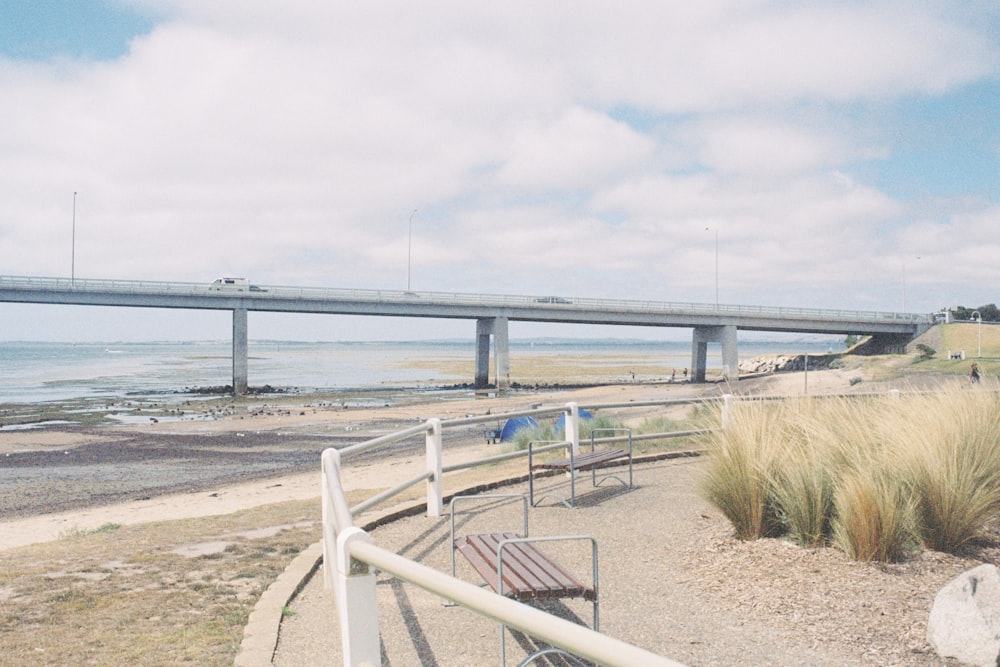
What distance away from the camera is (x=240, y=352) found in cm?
5297

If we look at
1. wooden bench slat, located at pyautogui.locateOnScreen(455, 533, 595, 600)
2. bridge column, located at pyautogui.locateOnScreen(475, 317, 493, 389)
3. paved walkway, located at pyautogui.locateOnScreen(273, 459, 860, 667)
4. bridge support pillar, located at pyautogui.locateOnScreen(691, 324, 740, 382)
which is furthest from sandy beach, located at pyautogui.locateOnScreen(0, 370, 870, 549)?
bridge support pillar, located at pyautogui.locateOnScreen(691, 324, 740, 382)

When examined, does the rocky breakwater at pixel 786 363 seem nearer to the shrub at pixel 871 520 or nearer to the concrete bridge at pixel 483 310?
the concrete bridge at pixel 483 310

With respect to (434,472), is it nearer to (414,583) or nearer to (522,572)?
(522,572)

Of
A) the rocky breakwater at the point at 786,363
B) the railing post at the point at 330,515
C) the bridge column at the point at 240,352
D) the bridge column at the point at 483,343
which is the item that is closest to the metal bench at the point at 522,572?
the railing post at the point at 330,515

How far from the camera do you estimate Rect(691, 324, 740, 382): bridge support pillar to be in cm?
6247

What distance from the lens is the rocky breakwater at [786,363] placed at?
226 ft

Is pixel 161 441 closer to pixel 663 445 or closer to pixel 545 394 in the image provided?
pixel 663 445

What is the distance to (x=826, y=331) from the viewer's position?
67562 millimetres

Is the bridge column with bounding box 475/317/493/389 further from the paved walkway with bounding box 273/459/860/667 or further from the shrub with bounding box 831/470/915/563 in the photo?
the shrub with bounding box 831/470/915/563

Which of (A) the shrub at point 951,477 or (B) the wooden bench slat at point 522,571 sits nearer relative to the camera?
(B) the wooden bench slat at point 522,571

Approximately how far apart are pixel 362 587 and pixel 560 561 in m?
3.97

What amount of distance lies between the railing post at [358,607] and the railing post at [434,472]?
552 cm

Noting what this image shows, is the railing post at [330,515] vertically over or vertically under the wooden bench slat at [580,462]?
over

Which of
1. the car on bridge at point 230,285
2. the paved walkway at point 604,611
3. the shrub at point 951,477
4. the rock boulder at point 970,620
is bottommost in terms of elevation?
the paved walkway at point 604,611
